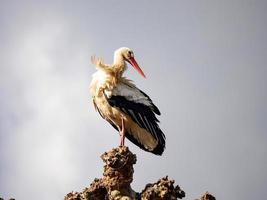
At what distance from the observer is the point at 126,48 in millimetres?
13758

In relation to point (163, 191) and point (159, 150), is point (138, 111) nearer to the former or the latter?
point (159, 150)

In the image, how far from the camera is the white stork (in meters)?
12.7

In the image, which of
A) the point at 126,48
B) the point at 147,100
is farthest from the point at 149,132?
the point at 126,48

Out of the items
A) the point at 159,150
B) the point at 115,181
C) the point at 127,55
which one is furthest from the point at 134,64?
the point at 115,181

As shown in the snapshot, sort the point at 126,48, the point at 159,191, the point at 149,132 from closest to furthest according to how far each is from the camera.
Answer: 1. the point at 159,191
2. the point at 149,132
3. the point at 126,48

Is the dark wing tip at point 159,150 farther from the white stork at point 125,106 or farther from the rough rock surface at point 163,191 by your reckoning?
the rough rock surface at point 163,191

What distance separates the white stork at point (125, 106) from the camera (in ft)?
41.8

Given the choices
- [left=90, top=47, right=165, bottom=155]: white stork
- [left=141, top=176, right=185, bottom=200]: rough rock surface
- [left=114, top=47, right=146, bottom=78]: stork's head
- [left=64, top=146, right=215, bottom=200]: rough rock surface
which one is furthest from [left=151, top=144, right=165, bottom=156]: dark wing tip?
[left=141, top=176, right=185, bottom=200]: rough rock surface

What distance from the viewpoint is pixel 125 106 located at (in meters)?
12.9

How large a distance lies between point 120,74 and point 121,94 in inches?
20.7

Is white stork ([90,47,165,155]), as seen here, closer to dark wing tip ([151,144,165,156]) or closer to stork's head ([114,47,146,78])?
dark wing tip ([151,144,165,156])

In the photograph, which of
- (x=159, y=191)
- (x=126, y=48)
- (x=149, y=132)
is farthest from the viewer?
(x=126, y=48)

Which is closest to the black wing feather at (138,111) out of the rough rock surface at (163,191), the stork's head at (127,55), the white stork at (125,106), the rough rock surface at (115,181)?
the white stork at (125,106)

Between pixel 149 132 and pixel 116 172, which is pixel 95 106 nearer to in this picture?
pixel 149 132
